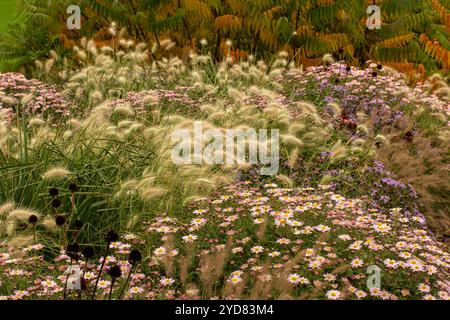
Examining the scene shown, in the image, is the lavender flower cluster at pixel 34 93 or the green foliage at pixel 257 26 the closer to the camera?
the lavender flower cluster at pixel 34 93

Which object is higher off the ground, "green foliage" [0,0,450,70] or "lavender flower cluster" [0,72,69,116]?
"green foliage" [0,0,450,70]

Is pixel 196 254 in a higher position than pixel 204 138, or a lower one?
lower

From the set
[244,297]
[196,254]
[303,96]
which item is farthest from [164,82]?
[244,297]

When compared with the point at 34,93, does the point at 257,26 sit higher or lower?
higher

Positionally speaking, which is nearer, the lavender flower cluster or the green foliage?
the lavender flower cluster

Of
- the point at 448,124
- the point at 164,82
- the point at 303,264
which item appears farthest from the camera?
the point at 164,82

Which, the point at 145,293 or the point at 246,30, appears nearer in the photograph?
the point at 145,293

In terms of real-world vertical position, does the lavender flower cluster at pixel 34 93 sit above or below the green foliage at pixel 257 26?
below

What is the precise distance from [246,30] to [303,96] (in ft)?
9.21

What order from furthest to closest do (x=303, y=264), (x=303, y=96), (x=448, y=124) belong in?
(x=303, y=96), (x=448, y=124), (x=303, y=264)

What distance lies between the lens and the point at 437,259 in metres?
3.95

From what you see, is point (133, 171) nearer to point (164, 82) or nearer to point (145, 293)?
point (145, 293)

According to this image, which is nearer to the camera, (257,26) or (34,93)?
(34,93)
